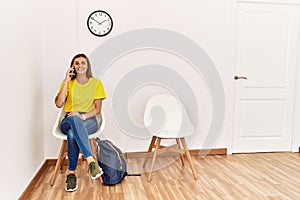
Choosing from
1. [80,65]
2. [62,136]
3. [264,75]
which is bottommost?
[62,136]

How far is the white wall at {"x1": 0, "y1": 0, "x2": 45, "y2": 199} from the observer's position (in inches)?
85.2

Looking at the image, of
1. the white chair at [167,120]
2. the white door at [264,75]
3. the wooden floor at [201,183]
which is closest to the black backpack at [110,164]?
the wooden floor at [201,183]

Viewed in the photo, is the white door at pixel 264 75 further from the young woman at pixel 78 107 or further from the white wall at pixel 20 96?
the white wall at pixel 20 96

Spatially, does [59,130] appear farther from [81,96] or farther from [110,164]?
[110,164]

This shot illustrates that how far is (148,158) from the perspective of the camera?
3.66 meters

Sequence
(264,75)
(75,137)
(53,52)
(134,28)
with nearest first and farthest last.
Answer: (75,137)
(53,52)
(134,28)
(264,75)

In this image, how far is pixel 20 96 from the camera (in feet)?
8.38

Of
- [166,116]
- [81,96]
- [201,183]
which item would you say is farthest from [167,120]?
[81,96]

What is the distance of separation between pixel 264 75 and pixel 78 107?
2.47 m

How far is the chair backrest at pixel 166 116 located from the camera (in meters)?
3.29

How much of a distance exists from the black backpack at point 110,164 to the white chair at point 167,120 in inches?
16.7

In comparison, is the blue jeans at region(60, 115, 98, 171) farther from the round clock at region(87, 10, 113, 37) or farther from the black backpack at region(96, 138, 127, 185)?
the round clock at region(87, 10, 113, 37)

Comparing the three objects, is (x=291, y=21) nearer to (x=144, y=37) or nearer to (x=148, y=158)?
(x=144, y=37)

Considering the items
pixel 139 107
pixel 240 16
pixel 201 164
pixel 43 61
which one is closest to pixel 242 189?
pixel 201 164
